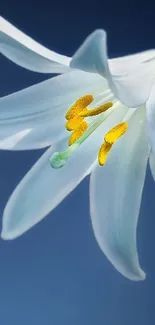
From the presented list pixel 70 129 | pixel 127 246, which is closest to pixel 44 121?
pixel 70 129

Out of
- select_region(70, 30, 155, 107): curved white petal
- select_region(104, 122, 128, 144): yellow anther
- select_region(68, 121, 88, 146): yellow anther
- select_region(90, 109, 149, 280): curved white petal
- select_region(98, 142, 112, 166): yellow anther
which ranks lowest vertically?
select_region(90, 109, 149, 280): curved white petal

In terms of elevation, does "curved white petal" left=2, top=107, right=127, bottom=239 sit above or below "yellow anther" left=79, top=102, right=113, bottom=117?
below

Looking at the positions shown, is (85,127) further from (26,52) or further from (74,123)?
(26,52)

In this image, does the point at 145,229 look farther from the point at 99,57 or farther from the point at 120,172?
the point at 99,57

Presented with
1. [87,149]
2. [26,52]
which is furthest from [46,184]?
[26,52]

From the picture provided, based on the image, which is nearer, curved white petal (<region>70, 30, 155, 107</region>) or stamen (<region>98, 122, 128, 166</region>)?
curved white petal (<region>70, 30, 155, 107</region>)
